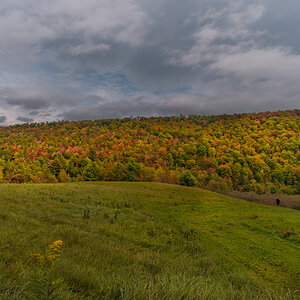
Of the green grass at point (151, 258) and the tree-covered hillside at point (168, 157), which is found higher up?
the green grass at point (151, 258)

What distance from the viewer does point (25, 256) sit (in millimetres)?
3756

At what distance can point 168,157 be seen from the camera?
118 m

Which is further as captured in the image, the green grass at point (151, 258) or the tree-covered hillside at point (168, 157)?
the tree-covered hillside at point (168, 157)

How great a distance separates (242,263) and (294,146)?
169 m

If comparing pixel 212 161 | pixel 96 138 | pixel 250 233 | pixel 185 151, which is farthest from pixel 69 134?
pixel 250 233

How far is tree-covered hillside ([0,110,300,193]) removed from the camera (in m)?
78.9

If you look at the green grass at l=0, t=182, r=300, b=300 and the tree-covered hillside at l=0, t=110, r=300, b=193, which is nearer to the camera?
the green grass at l=0, t=182, r=300, b=300

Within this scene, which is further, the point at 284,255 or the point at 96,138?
the point at 96,138

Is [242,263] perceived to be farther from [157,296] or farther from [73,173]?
[73,173]

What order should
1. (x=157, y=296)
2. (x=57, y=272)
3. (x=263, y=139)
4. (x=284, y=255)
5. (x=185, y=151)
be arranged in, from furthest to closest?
(x=263, y=139) < (x=185, y=151) < (x=284, y=255) < (x=57, y=272) < (x=157, y=296)

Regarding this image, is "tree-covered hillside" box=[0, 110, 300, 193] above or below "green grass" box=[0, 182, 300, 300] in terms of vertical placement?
below

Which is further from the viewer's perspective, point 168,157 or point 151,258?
point 168,157

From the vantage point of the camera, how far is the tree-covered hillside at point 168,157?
78.9 meters

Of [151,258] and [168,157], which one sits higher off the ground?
[151,258]
